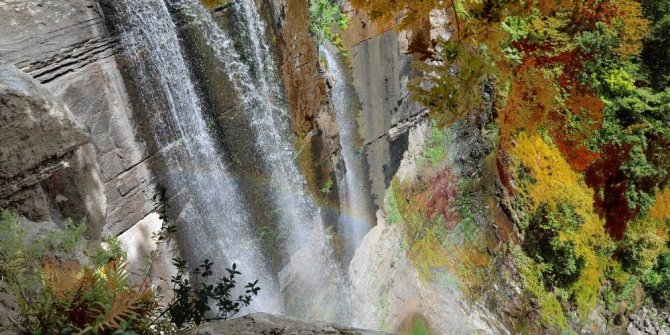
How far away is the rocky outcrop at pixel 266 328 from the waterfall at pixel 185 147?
3544mm

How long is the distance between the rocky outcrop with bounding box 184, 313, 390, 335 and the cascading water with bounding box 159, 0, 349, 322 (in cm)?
404

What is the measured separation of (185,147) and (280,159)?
1599mm

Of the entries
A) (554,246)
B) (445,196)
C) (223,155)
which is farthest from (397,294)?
(223,155)

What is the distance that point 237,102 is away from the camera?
6754mm

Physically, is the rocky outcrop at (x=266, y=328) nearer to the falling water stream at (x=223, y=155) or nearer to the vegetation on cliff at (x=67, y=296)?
the vegetation on cliff at (x=67, y=296)

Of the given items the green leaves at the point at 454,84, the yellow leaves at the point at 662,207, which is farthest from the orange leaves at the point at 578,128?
the green leaves at the point at 454,84

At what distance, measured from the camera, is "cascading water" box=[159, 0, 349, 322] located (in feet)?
21.4

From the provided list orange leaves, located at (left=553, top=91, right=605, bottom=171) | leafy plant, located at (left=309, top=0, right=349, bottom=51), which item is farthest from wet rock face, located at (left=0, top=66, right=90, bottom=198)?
orange leaves, located at (left=553, top=91, right=605, bottom=171)

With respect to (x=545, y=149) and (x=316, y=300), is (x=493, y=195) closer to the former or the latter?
(x=545, y=149)

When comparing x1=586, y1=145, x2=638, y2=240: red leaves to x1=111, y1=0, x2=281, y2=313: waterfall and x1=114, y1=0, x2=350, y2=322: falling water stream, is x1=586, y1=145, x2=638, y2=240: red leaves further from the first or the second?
x1=111, y1=0, x2=281, y2=313: waterfall

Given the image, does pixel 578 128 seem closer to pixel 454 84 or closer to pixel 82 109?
pixel 454 84

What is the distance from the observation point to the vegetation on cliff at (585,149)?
34.6 ft

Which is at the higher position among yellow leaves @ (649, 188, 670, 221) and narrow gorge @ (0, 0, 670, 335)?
narrow gorge @ (0, 0, 670, 335)

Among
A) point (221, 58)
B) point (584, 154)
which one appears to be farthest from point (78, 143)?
point (584, 154)
